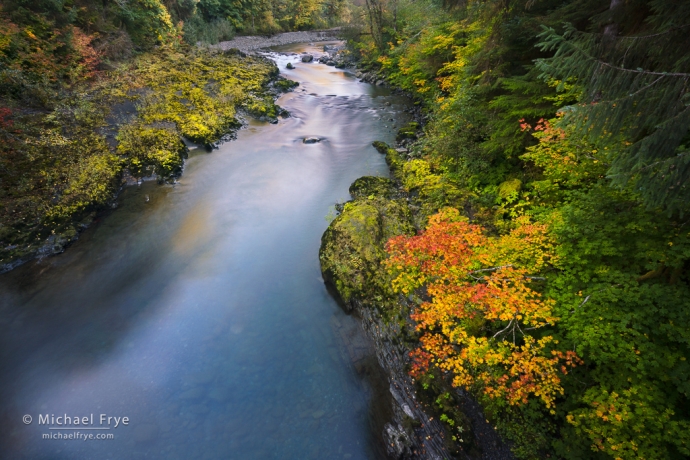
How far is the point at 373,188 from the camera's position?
12.0m

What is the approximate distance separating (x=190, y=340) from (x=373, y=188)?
25.7ft

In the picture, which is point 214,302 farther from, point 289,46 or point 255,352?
point 289,46

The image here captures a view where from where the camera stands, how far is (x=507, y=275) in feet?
17.6

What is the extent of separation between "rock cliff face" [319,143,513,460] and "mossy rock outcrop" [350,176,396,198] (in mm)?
39

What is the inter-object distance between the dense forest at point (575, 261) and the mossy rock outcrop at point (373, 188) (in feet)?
11.1

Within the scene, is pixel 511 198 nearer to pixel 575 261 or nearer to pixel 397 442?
pixel 575 261

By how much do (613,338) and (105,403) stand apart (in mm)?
9302

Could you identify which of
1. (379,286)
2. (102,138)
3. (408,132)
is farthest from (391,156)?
(102,138)

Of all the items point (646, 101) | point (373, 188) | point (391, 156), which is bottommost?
point (373, 188)

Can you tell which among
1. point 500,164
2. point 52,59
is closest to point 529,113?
point 500,164

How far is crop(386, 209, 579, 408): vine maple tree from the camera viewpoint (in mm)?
4758

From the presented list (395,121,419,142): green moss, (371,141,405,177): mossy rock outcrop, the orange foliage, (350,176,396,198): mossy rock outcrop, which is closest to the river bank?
the orange foliage

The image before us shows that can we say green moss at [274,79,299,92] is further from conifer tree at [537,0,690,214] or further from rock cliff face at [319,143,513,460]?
conifer tree at [537,0,690,214]

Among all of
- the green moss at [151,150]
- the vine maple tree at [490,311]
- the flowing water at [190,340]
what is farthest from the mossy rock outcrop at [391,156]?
the green moss at [151,150]
